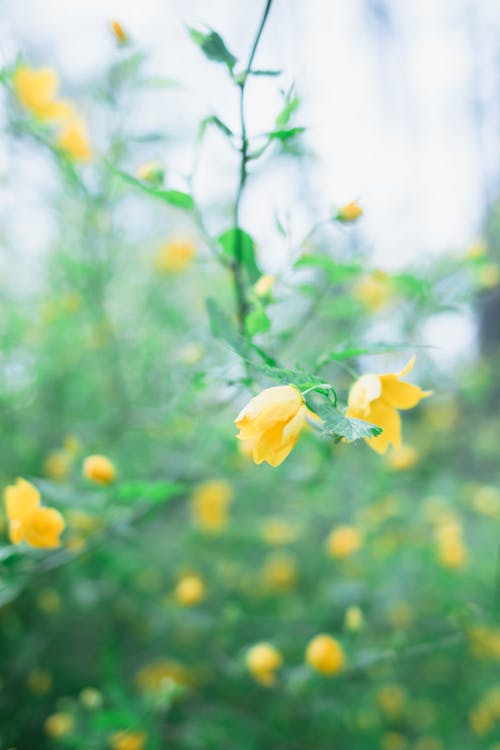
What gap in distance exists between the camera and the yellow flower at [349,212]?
810 millimetres

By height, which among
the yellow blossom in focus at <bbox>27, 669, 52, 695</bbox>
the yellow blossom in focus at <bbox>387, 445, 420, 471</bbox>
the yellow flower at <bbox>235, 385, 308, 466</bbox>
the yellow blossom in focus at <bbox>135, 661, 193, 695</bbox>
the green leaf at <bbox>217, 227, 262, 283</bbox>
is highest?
the green leaf at <bbox>217, 227, 262, 283</bbox>

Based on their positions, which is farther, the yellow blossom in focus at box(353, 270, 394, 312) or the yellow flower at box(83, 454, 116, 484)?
the yellow blossom in focus at box(353, 270, 394, 312)

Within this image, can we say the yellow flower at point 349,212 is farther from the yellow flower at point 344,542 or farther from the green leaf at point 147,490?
the yellow flower at point 344,542

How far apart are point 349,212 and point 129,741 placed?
1.10 metres

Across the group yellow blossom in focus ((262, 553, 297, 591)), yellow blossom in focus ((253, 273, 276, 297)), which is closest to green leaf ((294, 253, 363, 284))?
yellow blossom in focus ((253, 273, 276, 297))

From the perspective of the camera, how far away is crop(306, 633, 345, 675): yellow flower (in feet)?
3.16

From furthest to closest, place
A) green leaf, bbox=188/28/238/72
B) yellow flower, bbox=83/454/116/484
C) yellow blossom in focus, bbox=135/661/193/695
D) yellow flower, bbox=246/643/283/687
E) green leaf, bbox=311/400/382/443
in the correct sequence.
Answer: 1. yellow blossom in focus, bbox=135/661/193/695
2. yellow flower, bbox=246/643/283/687
3. yellow flower, bbox=83/454/116/484
4. green leaf, bbox=188/28/238/72
5. green leaf, bbox=311/400/382/443

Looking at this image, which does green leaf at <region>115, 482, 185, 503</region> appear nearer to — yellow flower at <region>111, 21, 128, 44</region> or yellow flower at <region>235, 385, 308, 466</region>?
yellow flower at <region>235, 385, 308, 466</region>

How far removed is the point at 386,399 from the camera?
668 millimetres

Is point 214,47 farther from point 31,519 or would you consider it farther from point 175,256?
point 175,256

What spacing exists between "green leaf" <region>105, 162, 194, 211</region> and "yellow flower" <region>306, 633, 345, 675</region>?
0.80 m

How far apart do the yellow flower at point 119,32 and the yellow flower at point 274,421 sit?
72 cm

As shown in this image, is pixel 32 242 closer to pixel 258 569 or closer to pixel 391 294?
pixel 391 294

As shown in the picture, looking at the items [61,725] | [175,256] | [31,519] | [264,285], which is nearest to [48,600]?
[61,725]
